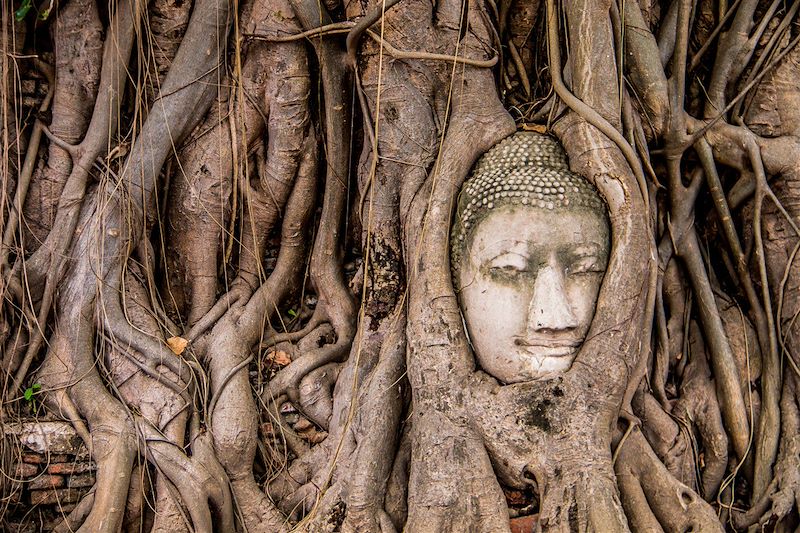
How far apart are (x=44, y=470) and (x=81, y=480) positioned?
141 millimetres

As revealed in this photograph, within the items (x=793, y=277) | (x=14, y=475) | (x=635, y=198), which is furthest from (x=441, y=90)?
(x=14, y=475)

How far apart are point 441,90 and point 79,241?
62.5 inches

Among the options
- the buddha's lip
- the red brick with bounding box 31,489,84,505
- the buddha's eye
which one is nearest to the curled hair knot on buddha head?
the buddha's eye

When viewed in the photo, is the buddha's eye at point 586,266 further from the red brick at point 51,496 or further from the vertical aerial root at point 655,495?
the red brick at point 51,496

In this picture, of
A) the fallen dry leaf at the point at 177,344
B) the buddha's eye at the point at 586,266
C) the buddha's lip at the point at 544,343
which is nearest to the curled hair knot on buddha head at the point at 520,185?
the buddha's eye at the point at 586,266

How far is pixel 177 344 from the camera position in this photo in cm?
356

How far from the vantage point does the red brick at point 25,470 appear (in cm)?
332

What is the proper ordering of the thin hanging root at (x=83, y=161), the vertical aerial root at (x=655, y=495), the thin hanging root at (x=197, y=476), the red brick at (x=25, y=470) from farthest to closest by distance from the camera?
the thin hanging root at (x=83, y=161), the red brick at (x=25, y=470), the thin hanging root at (x=197, y=476), the vertical aerial root at (x=655, y=495)

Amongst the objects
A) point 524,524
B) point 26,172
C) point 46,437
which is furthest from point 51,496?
point 524,524

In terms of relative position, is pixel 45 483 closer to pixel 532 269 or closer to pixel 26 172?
pixel 26 172

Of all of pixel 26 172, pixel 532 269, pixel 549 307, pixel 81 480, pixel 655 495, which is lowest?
pixel 81 480

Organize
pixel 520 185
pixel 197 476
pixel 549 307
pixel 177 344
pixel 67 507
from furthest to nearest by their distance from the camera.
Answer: pixel 177 344 → pixel 67 507 → pixel 197 476 → pixel 520 185 → pixel 549 307

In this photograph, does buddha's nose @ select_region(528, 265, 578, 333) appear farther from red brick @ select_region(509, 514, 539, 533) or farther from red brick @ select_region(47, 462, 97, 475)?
red brick @ select_region(47, 462, 97, 475)

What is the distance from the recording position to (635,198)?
307 cm
